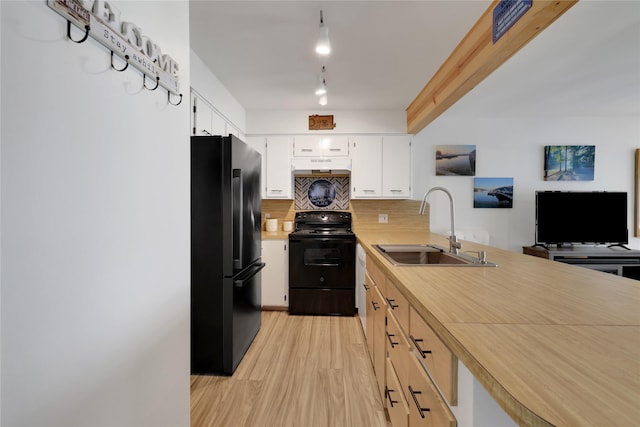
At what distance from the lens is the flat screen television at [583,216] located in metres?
3.52

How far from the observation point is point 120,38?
846 mm

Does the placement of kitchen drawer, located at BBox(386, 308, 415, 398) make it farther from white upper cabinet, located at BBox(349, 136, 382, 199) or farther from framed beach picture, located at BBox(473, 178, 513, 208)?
framed beach picture, located at BBox(473, 178, 513, 208)

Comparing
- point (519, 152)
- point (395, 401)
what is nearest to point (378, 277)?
point (395, 401)

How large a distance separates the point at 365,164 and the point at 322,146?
0.58 meters

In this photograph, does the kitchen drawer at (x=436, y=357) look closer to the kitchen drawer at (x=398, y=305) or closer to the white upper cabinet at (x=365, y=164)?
the kitchen drawer at (x=398, y=305)

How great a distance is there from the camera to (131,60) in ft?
2.94

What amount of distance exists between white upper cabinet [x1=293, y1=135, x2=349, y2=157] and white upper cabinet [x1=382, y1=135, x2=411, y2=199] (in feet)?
1.65

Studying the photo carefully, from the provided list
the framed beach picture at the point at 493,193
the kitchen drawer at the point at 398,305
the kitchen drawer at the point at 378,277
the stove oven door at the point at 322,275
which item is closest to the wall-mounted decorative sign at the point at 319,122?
the stove oven door at the point at 322,275

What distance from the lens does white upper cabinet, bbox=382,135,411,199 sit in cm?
346

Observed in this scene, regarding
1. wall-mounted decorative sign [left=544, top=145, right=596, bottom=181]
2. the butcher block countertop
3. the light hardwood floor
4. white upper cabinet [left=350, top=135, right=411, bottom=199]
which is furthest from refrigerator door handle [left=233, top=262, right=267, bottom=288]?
wall-mounted decorative sign [left=544, top=145, right=596, bottom=181]

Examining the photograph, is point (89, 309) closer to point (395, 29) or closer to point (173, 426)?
point (173, 426)

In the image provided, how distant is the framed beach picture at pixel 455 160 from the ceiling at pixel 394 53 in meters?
0.57

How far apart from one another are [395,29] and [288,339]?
263cm

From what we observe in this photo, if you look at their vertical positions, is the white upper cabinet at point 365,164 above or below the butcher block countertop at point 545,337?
above
